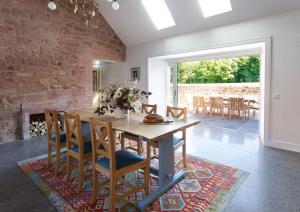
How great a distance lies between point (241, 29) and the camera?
4.20 m

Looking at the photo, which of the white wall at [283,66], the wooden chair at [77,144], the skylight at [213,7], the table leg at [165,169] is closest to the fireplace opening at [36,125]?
the wooden chair at [77,144]

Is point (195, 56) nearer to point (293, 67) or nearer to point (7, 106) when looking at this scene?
point (293, 67)

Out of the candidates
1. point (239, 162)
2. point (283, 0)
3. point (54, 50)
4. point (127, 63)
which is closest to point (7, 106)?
point (54, 50)

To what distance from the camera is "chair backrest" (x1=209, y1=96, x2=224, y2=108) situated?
22.9ft

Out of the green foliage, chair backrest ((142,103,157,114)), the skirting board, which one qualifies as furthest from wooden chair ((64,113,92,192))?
the green foliage

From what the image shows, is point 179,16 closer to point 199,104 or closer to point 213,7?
point 213,7

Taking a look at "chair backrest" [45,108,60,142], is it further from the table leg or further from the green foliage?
the green foliage

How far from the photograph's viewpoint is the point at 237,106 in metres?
6.57

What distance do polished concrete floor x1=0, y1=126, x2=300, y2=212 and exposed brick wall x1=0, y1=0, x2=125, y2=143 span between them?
3.26 ft

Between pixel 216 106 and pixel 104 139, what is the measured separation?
581 centimetres

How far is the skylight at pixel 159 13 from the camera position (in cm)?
499

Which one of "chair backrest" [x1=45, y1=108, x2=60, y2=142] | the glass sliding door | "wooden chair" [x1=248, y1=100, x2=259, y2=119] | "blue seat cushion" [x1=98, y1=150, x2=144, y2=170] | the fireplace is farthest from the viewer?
"wooden chair" [x1=248, y1=100, x2=259, y2=119]

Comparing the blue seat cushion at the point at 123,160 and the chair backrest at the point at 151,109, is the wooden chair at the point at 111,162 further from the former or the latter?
the chair backrest at the point at 151,109

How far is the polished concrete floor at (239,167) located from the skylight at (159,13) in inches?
115
